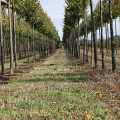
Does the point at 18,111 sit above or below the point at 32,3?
below

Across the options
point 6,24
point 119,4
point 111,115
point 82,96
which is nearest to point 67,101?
point 82,96

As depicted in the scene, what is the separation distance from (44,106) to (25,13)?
1943 centimetres

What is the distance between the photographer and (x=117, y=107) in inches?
183

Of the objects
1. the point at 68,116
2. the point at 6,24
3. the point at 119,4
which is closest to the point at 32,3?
the point at 6,24

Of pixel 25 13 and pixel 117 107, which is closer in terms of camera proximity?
pixel 117 107

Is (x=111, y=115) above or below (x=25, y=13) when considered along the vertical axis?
below

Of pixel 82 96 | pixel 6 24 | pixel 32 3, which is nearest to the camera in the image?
pixel 82 96

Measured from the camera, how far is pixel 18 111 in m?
4.55

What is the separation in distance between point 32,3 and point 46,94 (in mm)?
18616

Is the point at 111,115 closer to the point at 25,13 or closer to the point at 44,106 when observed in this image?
the point at 44,106

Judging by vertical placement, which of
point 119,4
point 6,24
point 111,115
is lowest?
point 111,115

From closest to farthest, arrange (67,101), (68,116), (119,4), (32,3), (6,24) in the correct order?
1. (68,116)
2. (67,101)
3. (32,3)
4. (6,24)
5. (119,4)

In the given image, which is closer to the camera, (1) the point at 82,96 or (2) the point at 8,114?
(2) the point at 8,114

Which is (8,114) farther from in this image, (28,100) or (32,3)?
(32,3)
